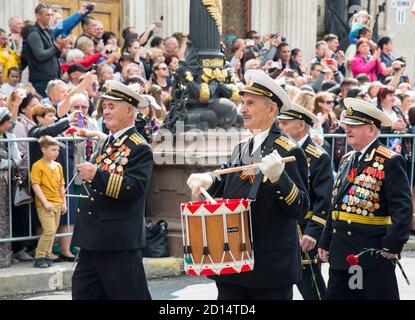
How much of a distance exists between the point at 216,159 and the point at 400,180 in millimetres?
4008

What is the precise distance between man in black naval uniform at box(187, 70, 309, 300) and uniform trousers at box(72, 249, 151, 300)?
783 mm

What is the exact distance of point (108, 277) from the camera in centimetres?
637

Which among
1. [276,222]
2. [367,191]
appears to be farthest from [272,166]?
[367,191]

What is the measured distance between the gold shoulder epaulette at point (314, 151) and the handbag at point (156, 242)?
123 inches

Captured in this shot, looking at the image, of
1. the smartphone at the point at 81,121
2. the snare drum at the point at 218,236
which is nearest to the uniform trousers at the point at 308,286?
the snare drum at the point at 218,236

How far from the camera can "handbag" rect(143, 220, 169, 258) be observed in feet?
34.0

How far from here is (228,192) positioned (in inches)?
235

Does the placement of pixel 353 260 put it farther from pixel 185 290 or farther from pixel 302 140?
pixel 185 290

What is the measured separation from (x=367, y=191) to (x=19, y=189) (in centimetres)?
415

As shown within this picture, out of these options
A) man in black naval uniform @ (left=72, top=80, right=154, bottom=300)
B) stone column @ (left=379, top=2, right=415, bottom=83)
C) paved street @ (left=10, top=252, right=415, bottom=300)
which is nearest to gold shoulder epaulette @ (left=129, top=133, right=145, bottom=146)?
man in black naval uniform @ (left=72, top=80, right=154, bottom=300)

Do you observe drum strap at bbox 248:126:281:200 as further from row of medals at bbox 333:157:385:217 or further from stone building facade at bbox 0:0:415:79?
stone building facade at bbox 0:0:415:79

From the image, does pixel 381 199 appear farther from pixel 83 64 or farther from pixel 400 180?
pixel 83 64
